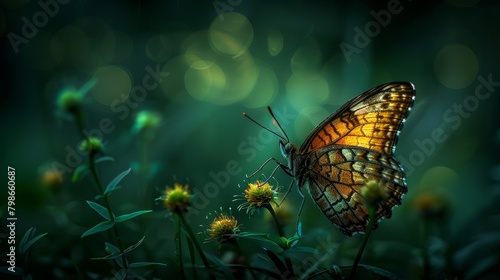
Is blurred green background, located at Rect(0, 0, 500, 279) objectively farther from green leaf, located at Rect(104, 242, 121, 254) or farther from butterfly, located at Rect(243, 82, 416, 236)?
green leaf, located at Rect(104, 242, 121, 254)

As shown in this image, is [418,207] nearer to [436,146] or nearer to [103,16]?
[436,146]

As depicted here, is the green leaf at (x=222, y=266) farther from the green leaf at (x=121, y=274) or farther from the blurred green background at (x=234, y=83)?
the blurred green background at (x=234, y=83)

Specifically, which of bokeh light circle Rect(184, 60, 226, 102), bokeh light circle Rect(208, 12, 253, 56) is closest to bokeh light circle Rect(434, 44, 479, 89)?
bokeh light circle Rect(208, 12, 253, 56)

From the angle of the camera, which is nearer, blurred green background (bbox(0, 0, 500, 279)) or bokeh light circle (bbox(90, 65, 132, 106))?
blurred green background (bbox(0, 0, 500, 279))

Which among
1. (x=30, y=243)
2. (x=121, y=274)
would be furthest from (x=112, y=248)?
(x=30, y=243)

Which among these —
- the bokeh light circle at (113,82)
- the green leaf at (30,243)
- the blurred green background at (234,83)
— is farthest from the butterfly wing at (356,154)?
the bokeh light circle at (113,82)

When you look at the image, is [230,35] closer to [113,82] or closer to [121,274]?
[113,82]

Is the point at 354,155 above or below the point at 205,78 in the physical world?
below
